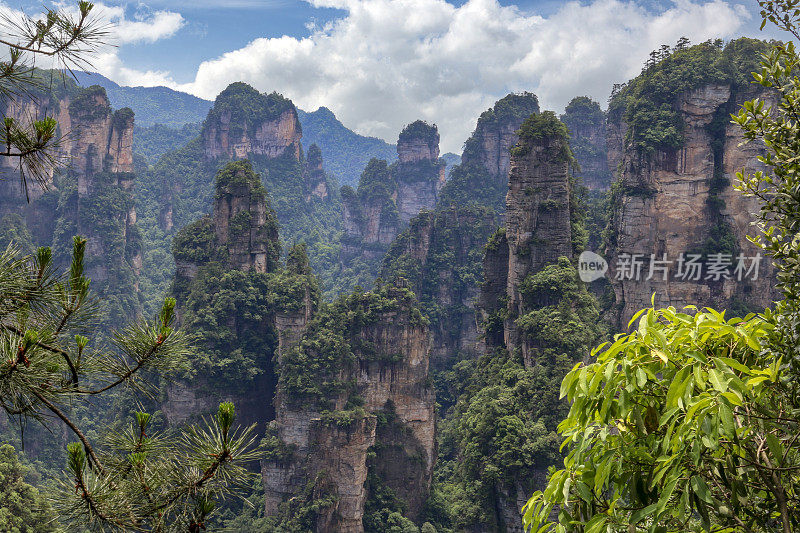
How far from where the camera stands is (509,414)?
21.1 m

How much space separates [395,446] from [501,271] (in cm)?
1059

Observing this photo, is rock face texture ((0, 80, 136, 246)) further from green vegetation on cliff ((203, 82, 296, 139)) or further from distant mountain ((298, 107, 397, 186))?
distant mountain ((298, 107, 397, 186))

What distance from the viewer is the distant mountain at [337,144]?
154 metres

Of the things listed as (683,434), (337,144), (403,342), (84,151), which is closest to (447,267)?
(403,342)

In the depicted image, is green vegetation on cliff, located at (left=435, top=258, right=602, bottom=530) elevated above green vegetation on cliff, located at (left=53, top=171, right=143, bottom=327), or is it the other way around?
green vegetation on cliff, located at (left=53, top=171, right=143, bottom=327)

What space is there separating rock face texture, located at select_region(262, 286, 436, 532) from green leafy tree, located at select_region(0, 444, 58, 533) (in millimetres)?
10231

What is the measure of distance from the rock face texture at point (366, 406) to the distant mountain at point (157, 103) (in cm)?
13484

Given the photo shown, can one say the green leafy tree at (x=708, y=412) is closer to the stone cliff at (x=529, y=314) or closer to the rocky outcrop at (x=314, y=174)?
the stone cliff at (x=529, y=314)

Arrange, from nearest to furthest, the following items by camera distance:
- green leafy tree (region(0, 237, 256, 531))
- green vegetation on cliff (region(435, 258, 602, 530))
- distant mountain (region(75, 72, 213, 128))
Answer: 1. green leafy tree (region(0, 237, 256, 531))
2. green vegetation on cliff (region(435, 258, 602, 530))
3. distant mountain (region(75, 72, 213, 128))

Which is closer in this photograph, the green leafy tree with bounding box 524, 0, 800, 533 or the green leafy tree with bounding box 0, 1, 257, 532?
the green leafy tree with bounding box 524, 0, 800, 533

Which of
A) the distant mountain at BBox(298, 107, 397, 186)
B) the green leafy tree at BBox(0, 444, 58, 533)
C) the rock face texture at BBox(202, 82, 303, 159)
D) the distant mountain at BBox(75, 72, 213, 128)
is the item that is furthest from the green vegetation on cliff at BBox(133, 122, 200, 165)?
the green leafy tree at BBox(0, 444, 58, 533)

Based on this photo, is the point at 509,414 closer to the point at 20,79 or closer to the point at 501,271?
the point at 501,271

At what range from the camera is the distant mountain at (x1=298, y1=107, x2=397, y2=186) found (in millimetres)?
154425

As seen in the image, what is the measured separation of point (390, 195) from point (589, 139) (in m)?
26.0
